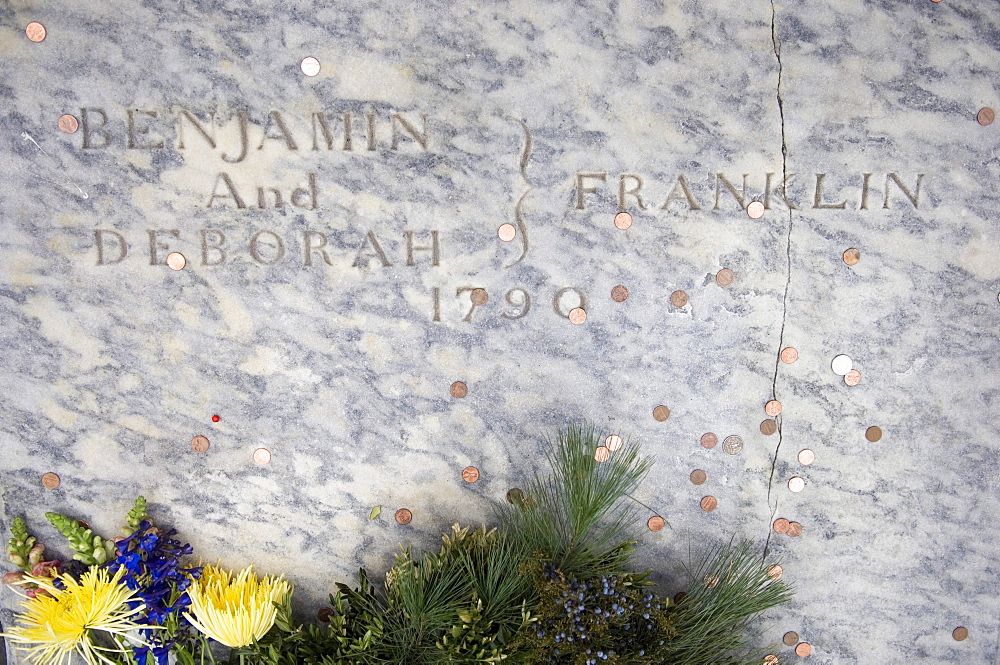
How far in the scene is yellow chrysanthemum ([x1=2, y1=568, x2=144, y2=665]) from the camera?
147cm

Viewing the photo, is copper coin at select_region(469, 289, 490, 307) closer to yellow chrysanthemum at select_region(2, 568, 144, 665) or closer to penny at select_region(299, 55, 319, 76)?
penny at select_region(299, 55, 319, 76)

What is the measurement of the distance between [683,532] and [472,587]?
671 mm

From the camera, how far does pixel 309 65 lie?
5.27 ft

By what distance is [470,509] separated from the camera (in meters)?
1.77

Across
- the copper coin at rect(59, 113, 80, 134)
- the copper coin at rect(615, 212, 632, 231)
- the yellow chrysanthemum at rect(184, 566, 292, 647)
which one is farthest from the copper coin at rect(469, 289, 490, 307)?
the copper coin at rect(59, 113, 80, 134)

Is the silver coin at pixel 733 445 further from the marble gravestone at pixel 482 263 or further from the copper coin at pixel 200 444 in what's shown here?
the copper coin at pixel 200 444

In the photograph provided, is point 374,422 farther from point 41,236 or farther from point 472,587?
point 41,236

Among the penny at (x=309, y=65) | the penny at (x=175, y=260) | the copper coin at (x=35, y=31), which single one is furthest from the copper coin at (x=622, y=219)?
the copper coin at (x=35, y=31)

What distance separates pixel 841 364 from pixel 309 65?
1718 millimetres

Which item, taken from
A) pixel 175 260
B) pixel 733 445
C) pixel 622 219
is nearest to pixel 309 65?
pixel 175 260

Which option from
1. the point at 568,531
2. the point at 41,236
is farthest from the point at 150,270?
the point at 568,531

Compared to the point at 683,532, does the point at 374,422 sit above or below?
above

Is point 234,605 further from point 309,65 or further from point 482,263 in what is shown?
point 309,65

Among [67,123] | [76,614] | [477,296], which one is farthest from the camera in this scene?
[477,296]
